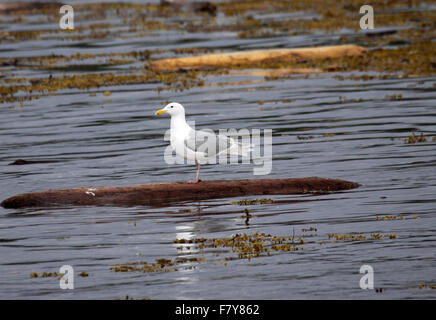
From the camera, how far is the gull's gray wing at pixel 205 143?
17500 mm

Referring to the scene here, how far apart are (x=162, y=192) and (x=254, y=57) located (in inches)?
828

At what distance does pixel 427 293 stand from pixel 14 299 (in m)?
5.31

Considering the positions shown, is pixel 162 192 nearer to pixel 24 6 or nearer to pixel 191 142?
pixel 191 142

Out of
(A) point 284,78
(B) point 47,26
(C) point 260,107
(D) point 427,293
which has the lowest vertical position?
(D) point 427,293

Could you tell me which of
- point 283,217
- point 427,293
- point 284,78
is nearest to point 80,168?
point 283,217

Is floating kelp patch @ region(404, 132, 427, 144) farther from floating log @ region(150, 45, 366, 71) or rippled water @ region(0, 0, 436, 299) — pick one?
floating log @ region(150, 45, 366, 71)

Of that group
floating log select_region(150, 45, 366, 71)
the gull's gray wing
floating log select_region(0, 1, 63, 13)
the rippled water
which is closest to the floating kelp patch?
the rippled water

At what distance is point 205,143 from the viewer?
1761 cm

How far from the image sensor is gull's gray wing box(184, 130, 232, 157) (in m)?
17.5

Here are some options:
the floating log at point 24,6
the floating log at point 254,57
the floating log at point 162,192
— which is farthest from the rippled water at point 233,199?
the floating log at point 24,6

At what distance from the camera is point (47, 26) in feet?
197

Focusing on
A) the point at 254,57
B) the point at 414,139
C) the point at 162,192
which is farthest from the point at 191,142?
the point at 254,57

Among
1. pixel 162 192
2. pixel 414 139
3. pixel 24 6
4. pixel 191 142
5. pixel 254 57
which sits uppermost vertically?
pixel 24 6

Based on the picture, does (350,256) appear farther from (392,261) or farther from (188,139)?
(188,139)
